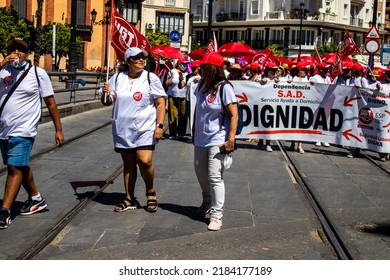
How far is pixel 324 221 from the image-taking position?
7129mm

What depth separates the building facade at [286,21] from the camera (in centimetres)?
7906

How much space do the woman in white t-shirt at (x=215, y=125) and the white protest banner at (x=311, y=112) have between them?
6.62m

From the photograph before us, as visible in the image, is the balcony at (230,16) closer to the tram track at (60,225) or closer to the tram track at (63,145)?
the tram track at (63,145)

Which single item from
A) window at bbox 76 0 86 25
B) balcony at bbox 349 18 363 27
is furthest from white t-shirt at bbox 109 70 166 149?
balcony at bbox 349 18 363 27

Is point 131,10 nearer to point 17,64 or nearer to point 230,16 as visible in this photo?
point 230,16

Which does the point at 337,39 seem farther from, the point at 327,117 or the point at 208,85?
the point at 208,85

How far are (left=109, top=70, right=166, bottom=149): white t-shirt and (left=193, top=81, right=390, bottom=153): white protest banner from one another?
633 centimetres

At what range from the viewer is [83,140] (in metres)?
13.4

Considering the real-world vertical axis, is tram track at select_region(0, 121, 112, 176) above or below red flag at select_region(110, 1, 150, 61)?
below

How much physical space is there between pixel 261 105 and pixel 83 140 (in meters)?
3.88

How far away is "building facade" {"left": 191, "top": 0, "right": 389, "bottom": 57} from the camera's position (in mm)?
79062

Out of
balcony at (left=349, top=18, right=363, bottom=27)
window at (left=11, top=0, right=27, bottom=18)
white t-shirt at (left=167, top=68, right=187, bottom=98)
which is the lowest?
white t-shirt at (left=167, top=68, right=187, bottom=98)

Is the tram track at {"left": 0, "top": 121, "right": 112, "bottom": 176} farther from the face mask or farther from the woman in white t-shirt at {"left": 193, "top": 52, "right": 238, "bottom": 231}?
the woman in white t-shirt at {"left": 193, "top": 52, "right": 238, "bottom": 231}

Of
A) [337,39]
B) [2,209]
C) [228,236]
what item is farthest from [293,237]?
[337,39]
